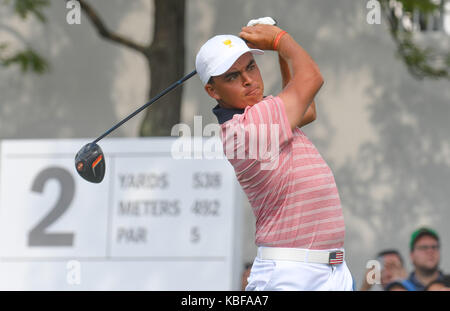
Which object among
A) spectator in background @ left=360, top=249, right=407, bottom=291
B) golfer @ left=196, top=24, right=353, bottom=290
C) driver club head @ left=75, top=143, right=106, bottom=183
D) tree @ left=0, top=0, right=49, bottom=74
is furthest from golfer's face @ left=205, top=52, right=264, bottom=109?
tree @ left=0, top=0, right=49, bottom=74

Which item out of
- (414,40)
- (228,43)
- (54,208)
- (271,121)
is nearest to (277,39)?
(228,43)

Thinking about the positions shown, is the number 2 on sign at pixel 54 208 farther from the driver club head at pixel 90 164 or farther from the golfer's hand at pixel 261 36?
the golfer's hand at pixel 261 36

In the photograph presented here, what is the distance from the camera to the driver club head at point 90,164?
10.3 ft

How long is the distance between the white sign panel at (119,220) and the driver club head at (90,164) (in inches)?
92.7

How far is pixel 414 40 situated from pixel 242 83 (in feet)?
16.5

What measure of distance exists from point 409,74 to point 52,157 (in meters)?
3.55

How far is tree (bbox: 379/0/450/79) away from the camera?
22.2ft

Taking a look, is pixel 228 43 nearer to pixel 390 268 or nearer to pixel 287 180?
pixel 287 180

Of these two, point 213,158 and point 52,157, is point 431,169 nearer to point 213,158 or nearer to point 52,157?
point 213,158

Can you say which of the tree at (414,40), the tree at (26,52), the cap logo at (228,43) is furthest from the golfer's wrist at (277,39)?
the tree at (26,52)

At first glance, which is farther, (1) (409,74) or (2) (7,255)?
(1) (409,74)

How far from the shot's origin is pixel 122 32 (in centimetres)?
818
